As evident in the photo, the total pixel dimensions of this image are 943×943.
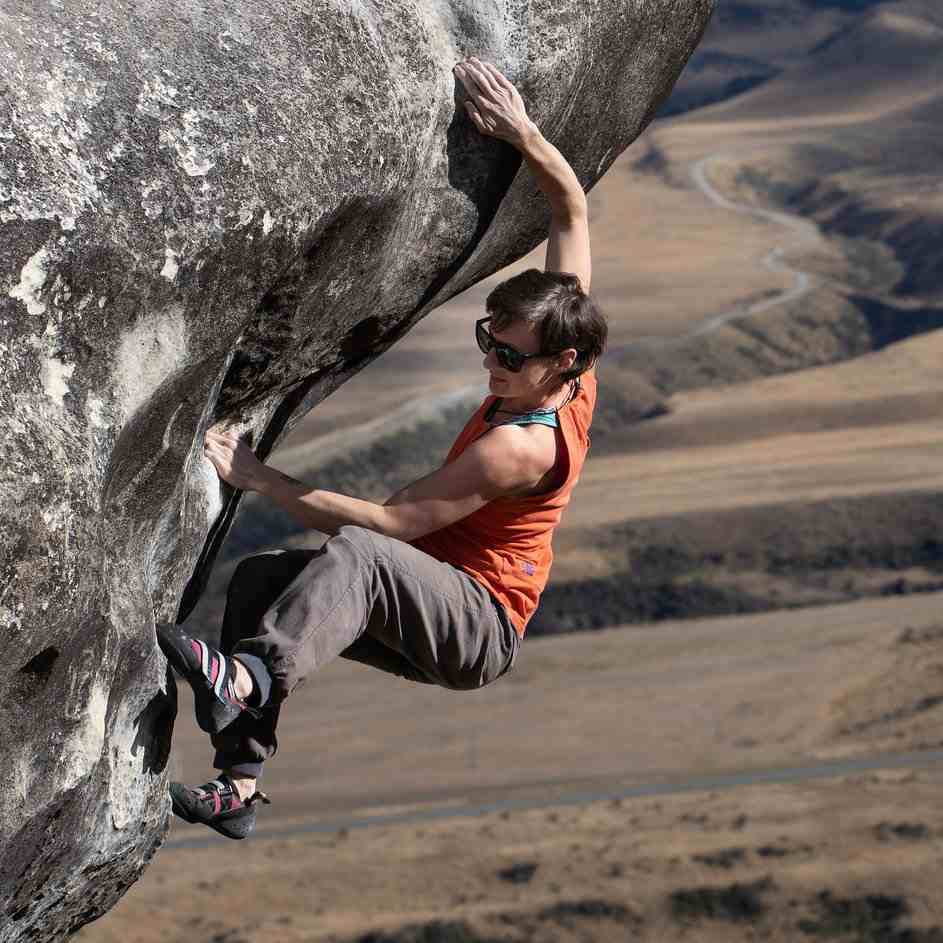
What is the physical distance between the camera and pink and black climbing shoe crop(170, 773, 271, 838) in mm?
6215

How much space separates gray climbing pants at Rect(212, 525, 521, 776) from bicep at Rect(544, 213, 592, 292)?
1499 millimetres

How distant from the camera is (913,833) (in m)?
29.9

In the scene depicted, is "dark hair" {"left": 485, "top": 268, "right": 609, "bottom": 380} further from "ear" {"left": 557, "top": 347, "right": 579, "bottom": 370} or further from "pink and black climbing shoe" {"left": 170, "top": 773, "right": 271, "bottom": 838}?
"pink and black climbing shoe" {"left": 170, "top": 773, "right": 271, "bottom": 838}

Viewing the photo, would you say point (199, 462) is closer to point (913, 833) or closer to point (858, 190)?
point (913, 833)

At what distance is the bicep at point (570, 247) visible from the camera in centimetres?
698

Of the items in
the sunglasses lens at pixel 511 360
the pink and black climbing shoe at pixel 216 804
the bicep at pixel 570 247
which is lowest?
the pink and black climbing shoe at pixel 216 804

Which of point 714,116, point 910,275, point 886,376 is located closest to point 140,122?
point 886,376

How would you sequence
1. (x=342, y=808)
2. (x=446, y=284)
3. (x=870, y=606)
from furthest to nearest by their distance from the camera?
(x=870, y=606) < (x=342, y=808) < (x=446, y=284)

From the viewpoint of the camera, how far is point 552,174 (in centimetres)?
699

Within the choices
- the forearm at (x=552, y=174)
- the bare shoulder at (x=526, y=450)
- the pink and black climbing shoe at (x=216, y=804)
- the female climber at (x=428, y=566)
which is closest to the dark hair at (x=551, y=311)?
the female climber at (x=428, y=566)

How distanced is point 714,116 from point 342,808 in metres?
66.7

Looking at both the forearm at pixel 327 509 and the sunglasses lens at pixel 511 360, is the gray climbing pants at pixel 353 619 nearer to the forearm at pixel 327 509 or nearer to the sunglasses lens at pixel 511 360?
the forearm at pixel 327 509

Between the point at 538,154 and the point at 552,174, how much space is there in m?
0.10

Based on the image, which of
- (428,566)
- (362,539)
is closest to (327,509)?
(362,539)
